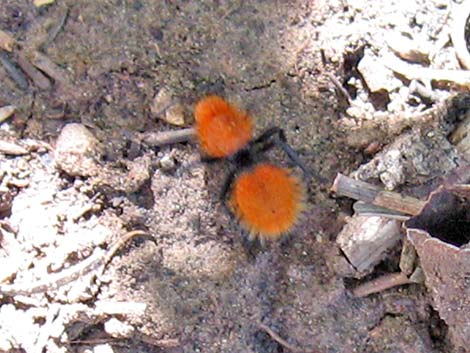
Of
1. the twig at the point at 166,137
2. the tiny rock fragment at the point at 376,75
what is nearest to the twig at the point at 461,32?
the tiny rock fragment at the point at 376,75

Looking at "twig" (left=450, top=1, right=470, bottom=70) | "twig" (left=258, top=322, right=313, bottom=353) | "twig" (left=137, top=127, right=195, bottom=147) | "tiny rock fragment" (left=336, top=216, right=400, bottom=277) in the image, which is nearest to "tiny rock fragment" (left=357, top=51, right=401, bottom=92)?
"twig" (left=450, top=1, right=470, bottom=70)

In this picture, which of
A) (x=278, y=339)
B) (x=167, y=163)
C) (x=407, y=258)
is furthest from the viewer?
(x=167, y=163)

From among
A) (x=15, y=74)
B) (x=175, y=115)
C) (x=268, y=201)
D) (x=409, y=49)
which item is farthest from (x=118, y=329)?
(x=409, y=49)

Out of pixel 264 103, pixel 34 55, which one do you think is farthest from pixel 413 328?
pixel 34 55

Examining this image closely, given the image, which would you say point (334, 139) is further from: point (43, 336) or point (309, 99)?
point (43, 336)

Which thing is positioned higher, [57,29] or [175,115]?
[57,29]

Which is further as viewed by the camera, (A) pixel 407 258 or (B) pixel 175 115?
(B) pixel 175 115

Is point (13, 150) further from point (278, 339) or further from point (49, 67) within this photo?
point (278, 339)
